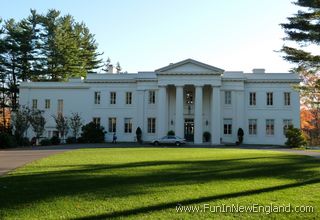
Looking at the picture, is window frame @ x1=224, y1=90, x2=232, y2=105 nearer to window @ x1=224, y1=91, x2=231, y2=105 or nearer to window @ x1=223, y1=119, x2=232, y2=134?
window @ x1=224, y1=91, x2=231, y2=105

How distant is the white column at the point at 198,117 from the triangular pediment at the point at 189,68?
2.07 m

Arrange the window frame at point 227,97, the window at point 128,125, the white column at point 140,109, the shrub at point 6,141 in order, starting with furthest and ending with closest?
1. the window at point 128,125
2. the white column at point 140,109
3. the window frame at point 227,97
4. the shrub at point 6,141

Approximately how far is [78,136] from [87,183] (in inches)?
1598

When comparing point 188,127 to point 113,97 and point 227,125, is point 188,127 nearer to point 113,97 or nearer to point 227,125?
point 227,125

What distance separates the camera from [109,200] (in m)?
9.01

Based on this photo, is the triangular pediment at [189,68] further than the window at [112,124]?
No

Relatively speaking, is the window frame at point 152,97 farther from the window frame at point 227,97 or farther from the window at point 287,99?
the window at point 287,99

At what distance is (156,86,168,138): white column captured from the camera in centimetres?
4941

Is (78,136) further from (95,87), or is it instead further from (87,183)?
(87,183)

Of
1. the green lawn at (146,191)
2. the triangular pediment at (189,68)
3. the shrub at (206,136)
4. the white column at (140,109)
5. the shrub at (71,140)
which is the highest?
the triangular pediment at (189,68)

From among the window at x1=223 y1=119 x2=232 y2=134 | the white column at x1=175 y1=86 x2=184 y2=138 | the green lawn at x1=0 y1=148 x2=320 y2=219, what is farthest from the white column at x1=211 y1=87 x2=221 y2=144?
the green lawn at x1=0 y1=148 x2=320 y2=219

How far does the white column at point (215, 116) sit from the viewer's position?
47.9 meters

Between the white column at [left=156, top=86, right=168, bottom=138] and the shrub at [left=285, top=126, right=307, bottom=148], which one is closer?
the shrub at [left=285, top=126, right=307, bottom=148]

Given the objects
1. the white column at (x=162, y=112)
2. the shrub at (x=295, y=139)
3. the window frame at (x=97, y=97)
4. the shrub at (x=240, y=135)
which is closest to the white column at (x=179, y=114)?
the white column at (x=162, y=112)
